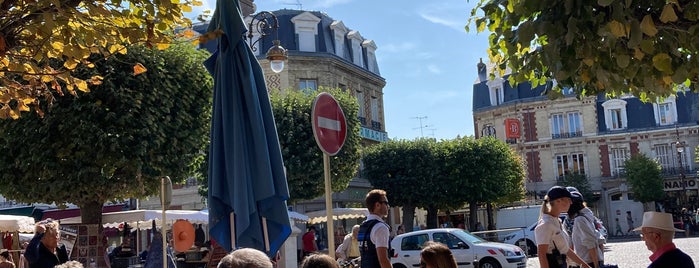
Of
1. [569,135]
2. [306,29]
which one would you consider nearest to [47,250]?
[306,29]

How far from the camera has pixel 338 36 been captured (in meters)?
38.4

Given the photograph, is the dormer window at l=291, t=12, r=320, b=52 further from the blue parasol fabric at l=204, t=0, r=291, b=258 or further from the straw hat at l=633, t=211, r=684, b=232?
the straw hat at l=633, t=211, r=684, b=232

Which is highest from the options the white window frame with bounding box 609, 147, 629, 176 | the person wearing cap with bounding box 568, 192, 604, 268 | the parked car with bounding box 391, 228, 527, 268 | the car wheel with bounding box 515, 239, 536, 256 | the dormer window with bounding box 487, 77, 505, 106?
the dormer window with bounding box 487, 77, 505, 106

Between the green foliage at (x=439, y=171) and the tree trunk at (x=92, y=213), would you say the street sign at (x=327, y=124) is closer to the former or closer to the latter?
the tree trunk at (x=92, y=213)

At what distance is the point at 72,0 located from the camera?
5406mm

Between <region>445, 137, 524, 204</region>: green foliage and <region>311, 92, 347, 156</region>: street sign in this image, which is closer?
<region>311, 92, 347, 156</region>: street sign

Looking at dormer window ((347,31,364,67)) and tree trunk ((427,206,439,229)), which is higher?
dormer window ((347,31,364,67))

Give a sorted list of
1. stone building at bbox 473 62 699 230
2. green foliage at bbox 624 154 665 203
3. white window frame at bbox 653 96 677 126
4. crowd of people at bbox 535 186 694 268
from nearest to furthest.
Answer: crowd of people at bbox 535 186 694 268, green foliage at bbox 624 154 665 203, stone building at bbox 473 62 699 230, white window frame at bbox 653 96 677 126

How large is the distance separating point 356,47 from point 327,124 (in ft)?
113

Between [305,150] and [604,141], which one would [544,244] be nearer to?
[305,150]

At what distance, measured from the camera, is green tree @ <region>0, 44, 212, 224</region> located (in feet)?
47.0

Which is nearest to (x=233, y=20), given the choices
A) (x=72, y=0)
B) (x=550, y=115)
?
→ (x=72, y=0)

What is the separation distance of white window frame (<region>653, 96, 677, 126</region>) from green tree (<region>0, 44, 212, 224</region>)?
4391 cm

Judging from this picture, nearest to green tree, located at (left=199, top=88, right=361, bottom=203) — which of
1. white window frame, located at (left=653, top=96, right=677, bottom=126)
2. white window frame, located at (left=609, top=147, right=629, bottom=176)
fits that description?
white window frame, located at (left=609, top=147, right=629, bottom=176)
